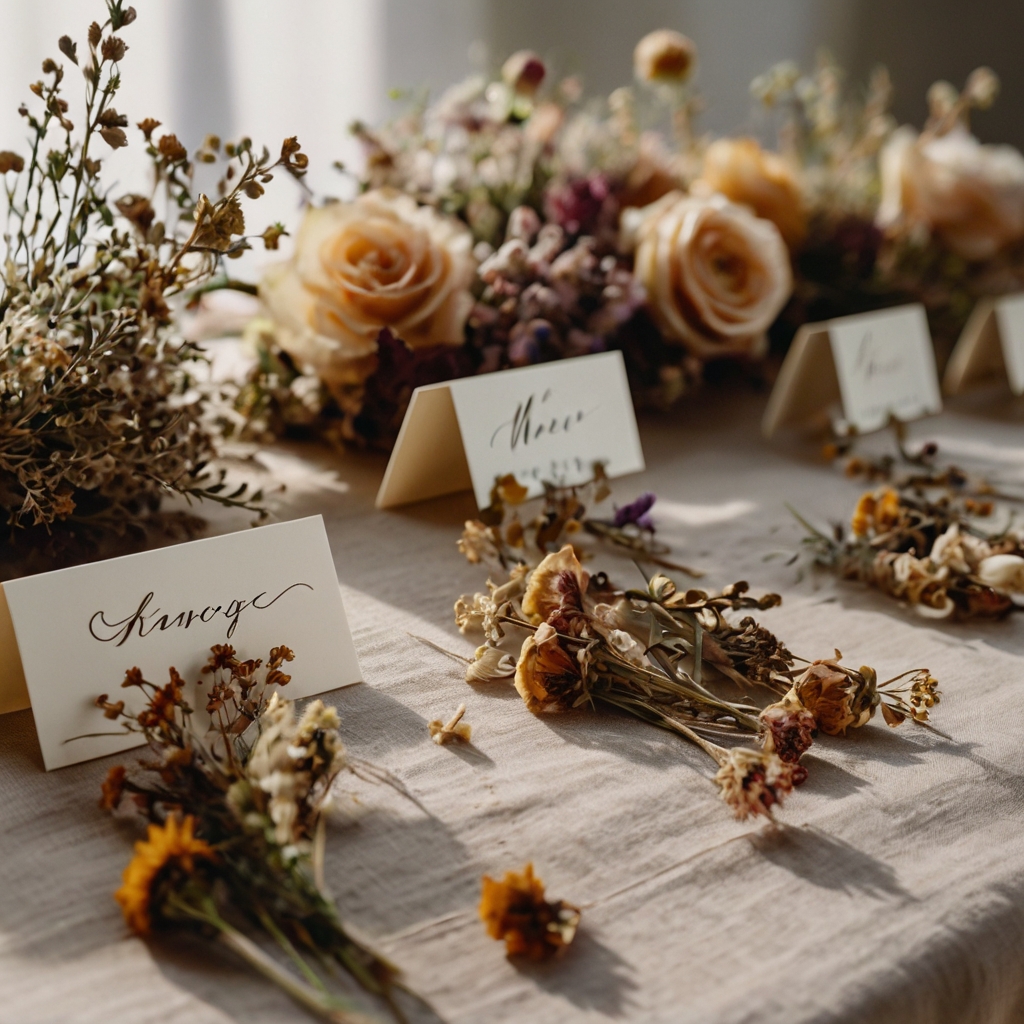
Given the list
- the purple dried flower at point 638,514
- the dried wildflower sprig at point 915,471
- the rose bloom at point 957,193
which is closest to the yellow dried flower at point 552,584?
the purple dried flower at point 638,514

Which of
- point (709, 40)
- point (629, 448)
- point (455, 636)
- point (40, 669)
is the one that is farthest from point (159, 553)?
point (709, 40)

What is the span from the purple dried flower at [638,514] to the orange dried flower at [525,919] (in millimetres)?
560

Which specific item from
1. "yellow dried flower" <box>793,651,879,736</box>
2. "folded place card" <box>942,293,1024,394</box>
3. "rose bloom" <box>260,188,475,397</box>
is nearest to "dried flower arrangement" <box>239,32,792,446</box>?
"rose bloom" <box>260,188,475,397</box>

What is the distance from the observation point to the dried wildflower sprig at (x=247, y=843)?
0.55 meters

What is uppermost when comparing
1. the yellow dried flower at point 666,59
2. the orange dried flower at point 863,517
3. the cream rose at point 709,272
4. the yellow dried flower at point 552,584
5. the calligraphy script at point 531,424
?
the yellow dried flower at point 666,59

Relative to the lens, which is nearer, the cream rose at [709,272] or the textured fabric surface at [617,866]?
the textured fabric surface at [617,866]

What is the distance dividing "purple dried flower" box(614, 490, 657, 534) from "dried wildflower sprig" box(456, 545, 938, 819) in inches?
8.5

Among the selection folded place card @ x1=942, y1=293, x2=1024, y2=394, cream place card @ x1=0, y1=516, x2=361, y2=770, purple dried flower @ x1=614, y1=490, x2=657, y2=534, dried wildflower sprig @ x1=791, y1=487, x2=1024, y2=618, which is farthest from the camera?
folded place card @ x1=942, y1=293, x2=1024, y2=394

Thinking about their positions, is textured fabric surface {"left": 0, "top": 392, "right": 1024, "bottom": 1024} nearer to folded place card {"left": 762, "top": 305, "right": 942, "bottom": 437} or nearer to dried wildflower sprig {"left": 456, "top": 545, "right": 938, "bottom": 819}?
dried wildflower sprig {"left": 456, "top": 545, "right": 938, "bottom": 819}

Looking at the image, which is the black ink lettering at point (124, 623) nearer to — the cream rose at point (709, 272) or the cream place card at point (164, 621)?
the cream place card at point (164, 621)

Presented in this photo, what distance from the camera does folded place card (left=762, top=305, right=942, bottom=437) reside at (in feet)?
4.77

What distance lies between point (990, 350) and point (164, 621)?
1552 mm

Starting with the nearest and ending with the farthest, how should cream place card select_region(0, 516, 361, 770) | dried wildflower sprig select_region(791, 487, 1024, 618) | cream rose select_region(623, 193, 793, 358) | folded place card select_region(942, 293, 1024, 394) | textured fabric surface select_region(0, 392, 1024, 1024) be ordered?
1. textured fabric surface select_region(0, 392, 1024, 1024)
2. cream place card select_region(0, 516, 361, 770)
3. dried wildflower sprig select_region(791, 487, 1024, 618)
4. cream rose select_region(623, 193, 793, 358)
5. folded place card select_region(942, 293, 1024, 394)

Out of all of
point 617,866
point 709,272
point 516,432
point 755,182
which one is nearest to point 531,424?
point 516,432
